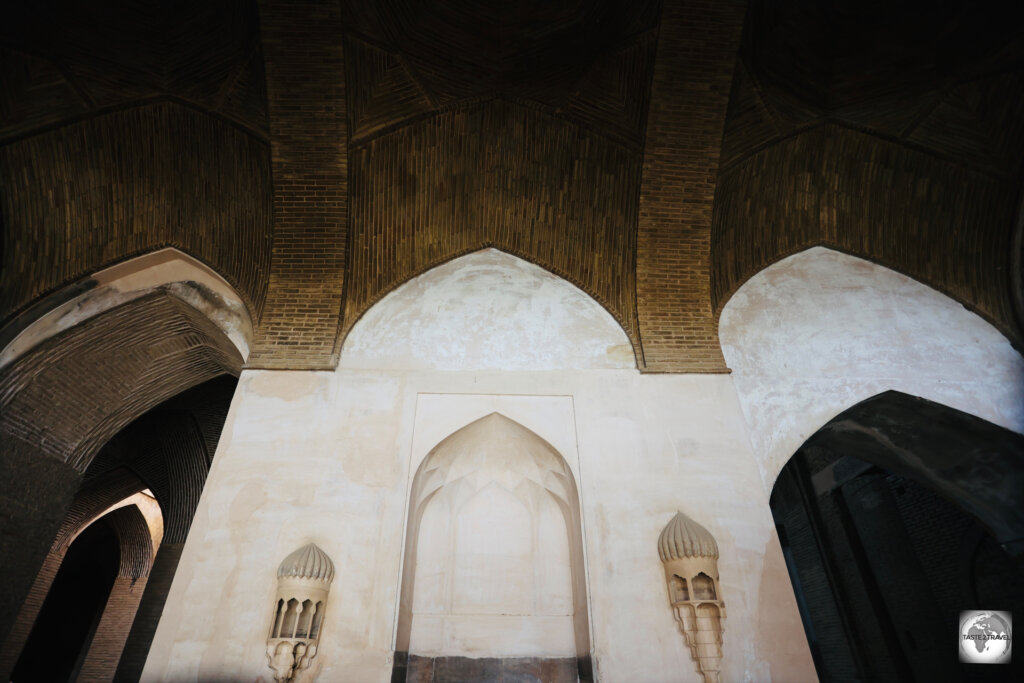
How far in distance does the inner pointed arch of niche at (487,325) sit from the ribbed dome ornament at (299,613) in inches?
69.6

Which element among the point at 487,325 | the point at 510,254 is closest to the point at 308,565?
the point at 487,325

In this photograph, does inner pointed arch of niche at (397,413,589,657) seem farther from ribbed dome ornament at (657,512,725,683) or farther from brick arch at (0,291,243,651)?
brick arch at (0,291,243,651)

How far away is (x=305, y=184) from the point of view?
5504 millimetres

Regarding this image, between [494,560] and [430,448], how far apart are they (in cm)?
116

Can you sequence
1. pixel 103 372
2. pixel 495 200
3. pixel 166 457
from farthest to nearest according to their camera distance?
1. pixel 166 457
2. pixel 103 372
3. pixel 495 200

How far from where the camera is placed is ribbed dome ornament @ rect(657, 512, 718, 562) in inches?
163

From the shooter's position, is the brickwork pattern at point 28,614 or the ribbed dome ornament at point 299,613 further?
the brickwork pattern at point 28,614

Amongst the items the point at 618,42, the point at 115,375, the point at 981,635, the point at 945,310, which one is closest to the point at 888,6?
the point at 618,42

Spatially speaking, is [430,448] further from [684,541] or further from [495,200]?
[495,200]

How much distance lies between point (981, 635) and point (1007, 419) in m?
3.59

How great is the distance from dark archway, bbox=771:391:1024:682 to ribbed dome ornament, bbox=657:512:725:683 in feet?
6.72

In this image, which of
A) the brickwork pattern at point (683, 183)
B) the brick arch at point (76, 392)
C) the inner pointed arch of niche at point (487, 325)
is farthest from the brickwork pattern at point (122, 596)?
the brickwork pattern at point (683, 183)

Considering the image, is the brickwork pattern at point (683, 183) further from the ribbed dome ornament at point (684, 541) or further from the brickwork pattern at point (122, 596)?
the brickwork pattern at point (122, 596)

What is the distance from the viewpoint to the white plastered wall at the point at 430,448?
395 centimetres
